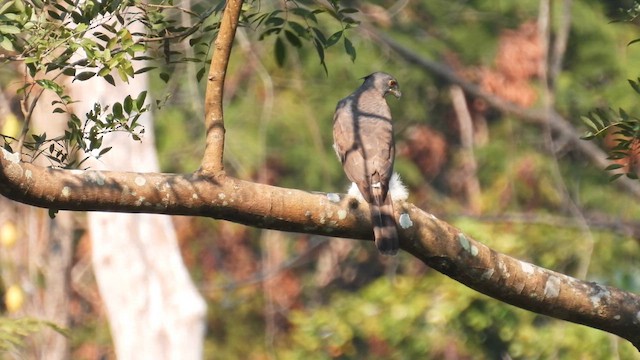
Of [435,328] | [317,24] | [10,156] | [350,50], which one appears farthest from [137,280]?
[10,156]

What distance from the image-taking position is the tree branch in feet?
45.2

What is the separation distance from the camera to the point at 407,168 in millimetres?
16016

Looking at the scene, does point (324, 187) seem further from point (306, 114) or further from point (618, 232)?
point (618, 232)

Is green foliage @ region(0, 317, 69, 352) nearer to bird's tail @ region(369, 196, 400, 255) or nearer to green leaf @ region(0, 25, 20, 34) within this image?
bird's tail @ region(369, 196, 400, 255)

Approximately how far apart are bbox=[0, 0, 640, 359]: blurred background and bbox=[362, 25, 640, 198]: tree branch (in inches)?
4.0

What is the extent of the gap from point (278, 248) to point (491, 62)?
3.66 meters

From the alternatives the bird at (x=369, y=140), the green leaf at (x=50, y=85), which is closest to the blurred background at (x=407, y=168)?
the bird at (x=369, y=140)

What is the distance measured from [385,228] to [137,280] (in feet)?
20.4

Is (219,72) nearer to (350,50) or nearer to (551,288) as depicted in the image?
(350,50)

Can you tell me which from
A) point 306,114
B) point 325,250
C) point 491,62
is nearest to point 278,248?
point 325,250

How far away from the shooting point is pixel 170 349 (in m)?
10.0

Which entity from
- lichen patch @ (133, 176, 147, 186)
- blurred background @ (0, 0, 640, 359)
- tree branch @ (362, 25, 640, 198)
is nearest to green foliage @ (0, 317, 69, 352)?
lichen patch @ (133, 176, 147, 186)

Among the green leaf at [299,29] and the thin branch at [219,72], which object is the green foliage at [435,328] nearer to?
the green leaf at [299,29]

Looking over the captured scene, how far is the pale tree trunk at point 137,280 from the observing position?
997cm
